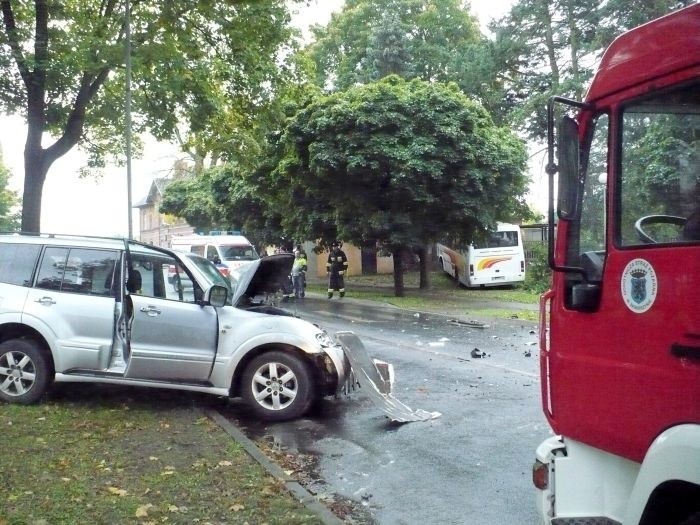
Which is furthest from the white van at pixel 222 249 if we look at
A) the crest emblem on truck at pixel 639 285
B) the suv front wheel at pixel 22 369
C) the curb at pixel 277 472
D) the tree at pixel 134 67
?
the crest emblem on truck at pixel 639 285

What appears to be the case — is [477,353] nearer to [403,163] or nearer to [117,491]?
[117,491]

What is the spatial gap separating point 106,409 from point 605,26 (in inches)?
523

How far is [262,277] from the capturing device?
8.71m

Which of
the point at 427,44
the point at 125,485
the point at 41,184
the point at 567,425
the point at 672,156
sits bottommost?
the point at 125,485

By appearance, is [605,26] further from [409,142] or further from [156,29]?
[156,29]

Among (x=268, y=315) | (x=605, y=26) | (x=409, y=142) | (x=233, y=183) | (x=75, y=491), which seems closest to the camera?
(x=75, y=491)

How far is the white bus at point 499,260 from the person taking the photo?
29.9 m

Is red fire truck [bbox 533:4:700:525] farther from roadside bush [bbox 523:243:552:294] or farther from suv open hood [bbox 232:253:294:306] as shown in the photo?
suv open hood [bbox 232:253:294:306]

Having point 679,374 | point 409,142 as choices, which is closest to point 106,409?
point 679,374

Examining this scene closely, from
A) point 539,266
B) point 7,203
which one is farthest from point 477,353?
point 7,203

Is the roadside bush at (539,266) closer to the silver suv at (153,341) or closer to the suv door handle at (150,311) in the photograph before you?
the silver suv at (153,341)

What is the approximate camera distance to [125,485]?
5789mm

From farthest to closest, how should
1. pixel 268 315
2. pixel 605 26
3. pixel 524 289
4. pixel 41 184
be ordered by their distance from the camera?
pixel 524 289
pixel 605 26
pixel 41 184
pixel 268 315

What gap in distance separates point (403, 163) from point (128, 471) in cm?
1721
